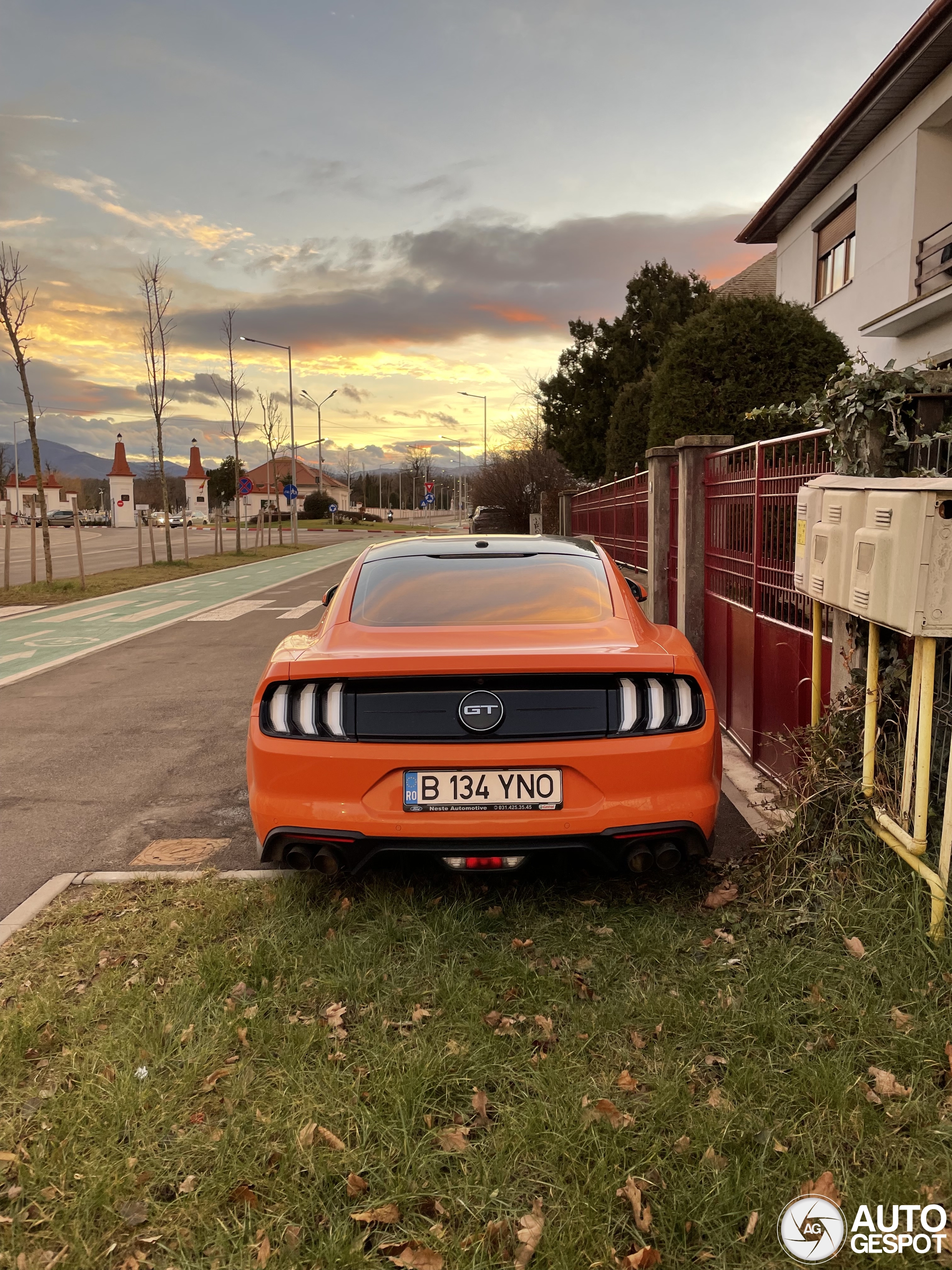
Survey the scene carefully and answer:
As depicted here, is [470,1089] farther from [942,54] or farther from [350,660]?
[942,54]

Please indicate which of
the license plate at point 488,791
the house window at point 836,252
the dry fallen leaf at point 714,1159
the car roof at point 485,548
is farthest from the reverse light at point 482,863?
the house window at point 836,252

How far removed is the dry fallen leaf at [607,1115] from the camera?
2408mm

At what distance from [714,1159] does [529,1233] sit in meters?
0.51

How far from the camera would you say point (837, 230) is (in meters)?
18.7

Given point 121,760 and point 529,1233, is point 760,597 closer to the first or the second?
point 529,1233

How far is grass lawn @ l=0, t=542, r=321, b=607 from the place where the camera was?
1778cm

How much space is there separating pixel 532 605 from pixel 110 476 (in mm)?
90508

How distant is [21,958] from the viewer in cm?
346

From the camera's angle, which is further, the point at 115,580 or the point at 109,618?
the point at 115,580

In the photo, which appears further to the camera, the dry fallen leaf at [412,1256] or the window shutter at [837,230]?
the window shutter at [837,230]

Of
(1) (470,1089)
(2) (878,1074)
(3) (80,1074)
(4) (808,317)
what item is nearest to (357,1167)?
(1) (470,1089)

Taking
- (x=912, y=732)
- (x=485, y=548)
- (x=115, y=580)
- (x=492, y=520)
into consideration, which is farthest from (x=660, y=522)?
(x=492, y=520)

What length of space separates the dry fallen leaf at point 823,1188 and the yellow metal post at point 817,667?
210cm

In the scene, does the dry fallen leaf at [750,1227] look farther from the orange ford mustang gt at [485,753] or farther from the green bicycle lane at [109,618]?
the green bicycle lane at [109,618]
